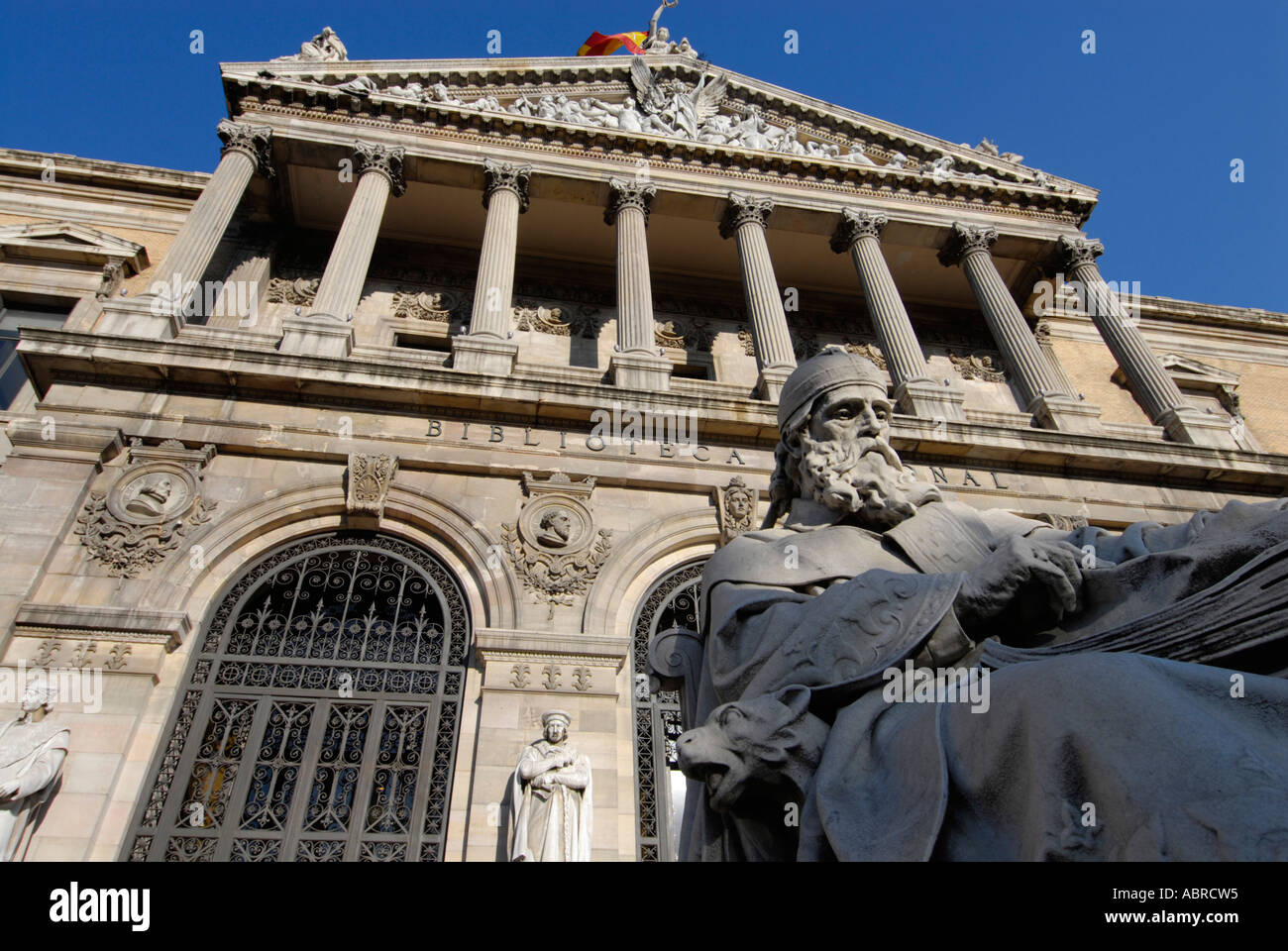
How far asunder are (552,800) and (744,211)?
12.0 metres

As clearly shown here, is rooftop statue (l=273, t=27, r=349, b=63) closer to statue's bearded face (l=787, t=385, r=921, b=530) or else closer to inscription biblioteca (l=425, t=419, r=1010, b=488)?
inscription biblioteca (l=425, t=419, r=1010, b=488)

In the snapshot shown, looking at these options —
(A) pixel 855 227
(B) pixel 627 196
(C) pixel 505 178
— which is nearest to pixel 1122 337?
(A) pixel 855 227

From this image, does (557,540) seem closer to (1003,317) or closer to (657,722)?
(657,722)

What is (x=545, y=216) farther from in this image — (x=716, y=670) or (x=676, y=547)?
(x=716, y=670)

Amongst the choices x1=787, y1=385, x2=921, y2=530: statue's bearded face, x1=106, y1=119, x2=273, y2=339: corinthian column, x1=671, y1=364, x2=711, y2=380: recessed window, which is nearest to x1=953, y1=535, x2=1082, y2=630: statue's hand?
x1=787, y1=385, x2=921, y2=530: statue's bearded face

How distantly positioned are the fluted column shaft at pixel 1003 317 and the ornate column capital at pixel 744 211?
3972mm

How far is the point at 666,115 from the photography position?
57.9ft

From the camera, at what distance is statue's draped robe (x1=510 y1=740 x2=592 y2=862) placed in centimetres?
686

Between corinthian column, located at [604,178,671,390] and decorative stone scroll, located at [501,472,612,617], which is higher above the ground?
corinthian column, located at [604,178,671,390]

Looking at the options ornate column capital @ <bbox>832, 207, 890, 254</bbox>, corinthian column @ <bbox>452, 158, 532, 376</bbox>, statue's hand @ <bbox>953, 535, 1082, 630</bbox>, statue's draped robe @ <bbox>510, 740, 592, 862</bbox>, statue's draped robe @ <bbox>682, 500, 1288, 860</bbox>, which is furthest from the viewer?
ornate column capital @ <bbox>832, 207, 890, 254</bbox>

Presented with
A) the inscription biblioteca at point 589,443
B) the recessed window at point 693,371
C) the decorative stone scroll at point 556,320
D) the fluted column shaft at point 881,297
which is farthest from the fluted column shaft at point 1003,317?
the decorative stone scroll at point 556,320

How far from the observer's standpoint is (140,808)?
7.55 metres

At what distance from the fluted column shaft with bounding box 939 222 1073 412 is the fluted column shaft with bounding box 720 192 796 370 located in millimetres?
3899

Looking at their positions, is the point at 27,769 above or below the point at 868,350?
below
